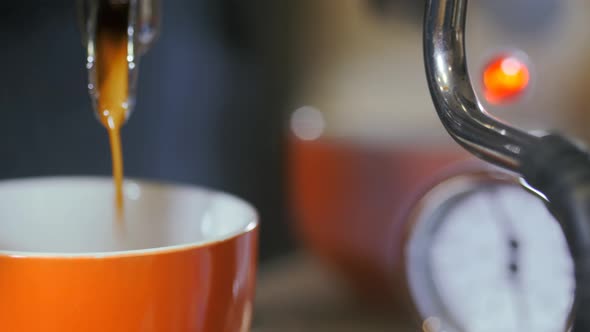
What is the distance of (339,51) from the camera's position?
3.20ft

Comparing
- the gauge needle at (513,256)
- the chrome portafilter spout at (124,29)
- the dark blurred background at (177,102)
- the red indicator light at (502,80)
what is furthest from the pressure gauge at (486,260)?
the chrome portafilter spout at (124,29)

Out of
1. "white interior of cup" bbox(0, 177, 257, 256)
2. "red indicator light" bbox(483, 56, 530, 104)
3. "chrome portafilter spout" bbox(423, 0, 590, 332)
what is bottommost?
"white interior of cup" bbox(0, 177, 257, 256)

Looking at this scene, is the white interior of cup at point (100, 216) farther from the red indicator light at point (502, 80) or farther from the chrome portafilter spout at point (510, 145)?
the red indicator light at point (502, 80)

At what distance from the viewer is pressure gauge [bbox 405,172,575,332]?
57cm

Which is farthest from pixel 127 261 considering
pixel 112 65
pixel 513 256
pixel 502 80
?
pixel 502 80

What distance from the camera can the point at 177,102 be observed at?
2.31 feet

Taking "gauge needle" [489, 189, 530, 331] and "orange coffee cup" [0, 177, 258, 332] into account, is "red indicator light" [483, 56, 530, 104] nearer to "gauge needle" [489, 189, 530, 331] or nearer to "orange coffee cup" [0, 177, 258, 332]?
"gauge needle" [489, 189, 530, 331]

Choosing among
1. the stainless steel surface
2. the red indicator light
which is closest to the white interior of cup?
the stainless steel surface

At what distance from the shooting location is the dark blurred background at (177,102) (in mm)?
529

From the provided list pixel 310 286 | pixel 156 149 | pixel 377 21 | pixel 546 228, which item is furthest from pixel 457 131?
pixel 377 21

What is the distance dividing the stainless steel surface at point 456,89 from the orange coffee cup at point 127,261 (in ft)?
0.30

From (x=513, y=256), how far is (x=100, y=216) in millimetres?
366

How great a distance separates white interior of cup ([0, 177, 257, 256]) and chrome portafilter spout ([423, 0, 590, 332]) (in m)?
0.13

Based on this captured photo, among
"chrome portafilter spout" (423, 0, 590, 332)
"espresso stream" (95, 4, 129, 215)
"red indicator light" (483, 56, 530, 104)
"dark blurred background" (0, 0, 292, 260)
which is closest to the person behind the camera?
"chrome portafilter spout" (423, 0, 590, 332)
